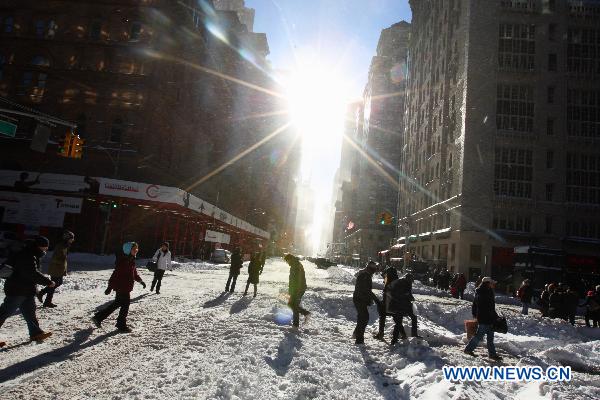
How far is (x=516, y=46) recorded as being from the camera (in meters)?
42.3

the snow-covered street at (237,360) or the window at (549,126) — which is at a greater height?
the window at (549,126)

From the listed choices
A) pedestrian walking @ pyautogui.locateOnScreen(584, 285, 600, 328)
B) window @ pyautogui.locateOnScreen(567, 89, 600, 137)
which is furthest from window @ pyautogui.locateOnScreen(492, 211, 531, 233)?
pedestrian walking @ pyautogui.locateOnScreen(584, 285, 600, 328)

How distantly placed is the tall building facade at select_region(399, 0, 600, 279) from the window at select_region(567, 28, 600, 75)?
0.30 ft

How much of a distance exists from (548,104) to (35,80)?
168ft

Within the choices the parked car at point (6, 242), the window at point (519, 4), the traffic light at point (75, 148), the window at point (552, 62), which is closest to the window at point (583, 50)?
the window at point (552, 62)

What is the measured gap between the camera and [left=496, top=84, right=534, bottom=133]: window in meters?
41.0

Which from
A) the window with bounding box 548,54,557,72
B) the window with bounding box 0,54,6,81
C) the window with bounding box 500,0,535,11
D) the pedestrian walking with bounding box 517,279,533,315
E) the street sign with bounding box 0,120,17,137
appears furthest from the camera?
the window with bounding box 500,0,535,11

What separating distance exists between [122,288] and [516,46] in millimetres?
47390

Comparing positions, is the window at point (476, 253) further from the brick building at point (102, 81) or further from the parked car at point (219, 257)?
the brick building at point (102, 81)

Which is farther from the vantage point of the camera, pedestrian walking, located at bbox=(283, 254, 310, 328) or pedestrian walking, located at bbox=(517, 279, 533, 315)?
pedestrian walking, located at bbox=(517, 279, 533, 315)

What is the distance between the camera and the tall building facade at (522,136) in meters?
39.1

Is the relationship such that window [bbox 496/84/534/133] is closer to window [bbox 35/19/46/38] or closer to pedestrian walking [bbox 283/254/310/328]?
pedestrian walking [bbox 283/254/310/328]

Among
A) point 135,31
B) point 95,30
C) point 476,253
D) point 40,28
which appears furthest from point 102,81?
point 476,253

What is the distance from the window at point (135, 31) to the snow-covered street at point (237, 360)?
105 feet
